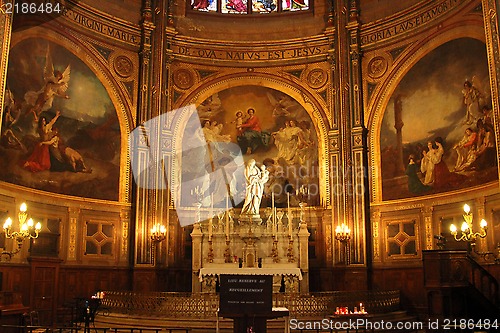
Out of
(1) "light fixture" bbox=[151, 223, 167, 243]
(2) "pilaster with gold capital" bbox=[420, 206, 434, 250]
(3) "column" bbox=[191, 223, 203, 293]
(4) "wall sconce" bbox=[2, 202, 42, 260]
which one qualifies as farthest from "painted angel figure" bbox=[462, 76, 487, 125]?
(4) "wall sconce" bbox=[2, 202, 42, 260]

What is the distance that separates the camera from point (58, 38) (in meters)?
21.6

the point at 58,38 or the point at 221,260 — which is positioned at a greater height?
the point at 58,38

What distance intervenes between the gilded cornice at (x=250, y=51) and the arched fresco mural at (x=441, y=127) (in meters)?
4.50

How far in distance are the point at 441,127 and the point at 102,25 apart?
47.4 feet

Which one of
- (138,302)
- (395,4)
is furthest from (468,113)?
(138,302)

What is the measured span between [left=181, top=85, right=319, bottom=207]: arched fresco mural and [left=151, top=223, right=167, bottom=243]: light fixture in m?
1.95

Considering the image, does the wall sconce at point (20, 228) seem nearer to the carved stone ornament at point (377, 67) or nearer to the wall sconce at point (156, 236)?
the wall sconce at point (156, 236)

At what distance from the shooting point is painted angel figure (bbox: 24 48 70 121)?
2012cm

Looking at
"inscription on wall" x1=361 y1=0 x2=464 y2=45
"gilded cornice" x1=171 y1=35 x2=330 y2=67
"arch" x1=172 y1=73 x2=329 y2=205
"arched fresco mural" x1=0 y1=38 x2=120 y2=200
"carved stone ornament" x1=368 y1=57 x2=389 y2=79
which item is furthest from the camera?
"gilded cornice" x1=171 y1=35 x2=330 y2=67

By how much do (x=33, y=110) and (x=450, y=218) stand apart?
15.6 meters

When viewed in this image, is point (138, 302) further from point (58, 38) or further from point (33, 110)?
point (58, 38)

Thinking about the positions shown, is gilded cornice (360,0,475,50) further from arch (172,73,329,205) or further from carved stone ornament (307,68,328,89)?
arch (172,73,329,205)

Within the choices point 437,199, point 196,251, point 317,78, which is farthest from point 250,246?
point 317,78

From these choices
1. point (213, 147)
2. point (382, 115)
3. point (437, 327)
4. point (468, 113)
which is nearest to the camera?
point (437, 327)
